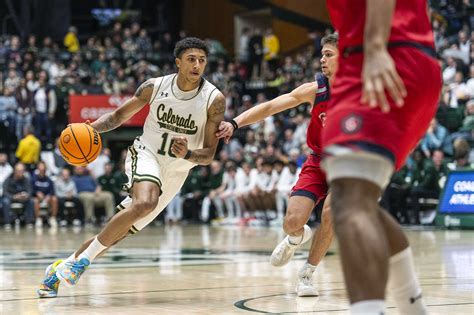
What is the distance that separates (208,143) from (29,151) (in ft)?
52.8

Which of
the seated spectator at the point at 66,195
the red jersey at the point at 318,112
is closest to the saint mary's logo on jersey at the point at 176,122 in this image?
the red jersey at the point at 318,112

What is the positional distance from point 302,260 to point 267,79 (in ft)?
63.5

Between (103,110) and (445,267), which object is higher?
(103,110)

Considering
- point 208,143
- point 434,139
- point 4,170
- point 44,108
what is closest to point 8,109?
point 44,108

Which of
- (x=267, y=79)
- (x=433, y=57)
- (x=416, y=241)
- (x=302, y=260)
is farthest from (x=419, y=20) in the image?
(x=267, y=79)

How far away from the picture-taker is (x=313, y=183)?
23.5 ft

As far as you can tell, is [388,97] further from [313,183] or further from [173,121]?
[173,121]

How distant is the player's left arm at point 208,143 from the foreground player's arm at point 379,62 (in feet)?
11.4

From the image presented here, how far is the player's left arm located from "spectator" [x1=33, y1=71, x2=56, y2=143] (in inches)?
676

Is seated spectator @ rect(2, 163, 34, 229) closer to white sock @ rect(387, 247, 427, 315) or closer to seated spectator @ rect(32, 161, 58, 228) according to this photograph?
seated spectator @ rect(32, 161, 58, 228)

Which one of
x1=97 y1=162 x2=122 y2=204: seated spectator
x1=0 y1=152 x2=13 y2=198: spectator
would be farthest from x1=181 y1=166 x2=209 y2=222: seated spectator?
x1=0 y1=152 x2=13 y2=198: spectator

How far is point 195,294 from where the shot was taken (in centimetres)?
683

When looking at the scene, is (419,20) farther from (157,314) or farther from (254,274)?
(254,274)

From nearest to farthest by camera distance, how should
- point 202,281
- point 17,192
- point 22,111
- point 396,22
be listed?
1. point 396,22
2. point 202,281
3. point 17,192
4. point 22,111
